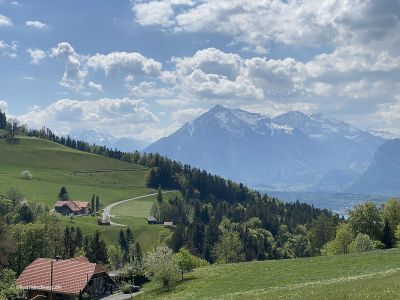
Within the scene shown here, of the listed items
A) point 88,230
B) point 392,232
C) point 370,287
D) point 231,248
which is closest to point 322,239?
point 231,248

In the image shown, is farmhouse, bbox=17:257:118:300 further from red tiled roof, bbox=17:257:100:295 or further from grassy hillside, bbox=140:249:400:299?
grassy hillside, bbox=140:249:400:299

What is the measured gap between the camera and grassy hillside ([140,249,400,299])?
45.2 meters

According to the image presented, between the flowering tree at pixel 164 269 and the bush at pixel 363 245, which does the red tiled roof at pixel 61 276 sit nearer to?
the flowering tree at pixel 164 269

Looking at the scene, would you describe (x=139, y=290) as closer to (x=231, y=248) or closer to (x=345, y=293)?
(x=345, y=293)

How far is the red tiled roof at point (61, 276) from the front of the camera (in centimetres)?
8531

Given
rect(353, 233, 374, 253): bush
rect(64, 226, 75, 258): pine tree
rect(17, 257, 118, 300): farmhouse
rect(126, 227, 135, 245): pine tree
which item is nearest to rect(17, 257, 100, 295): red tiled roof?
rect(17, 257, 118, 300): farmhouse

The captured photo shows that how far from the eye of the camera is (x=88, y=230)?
200 meters

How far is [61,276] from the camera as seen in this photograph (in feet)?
287

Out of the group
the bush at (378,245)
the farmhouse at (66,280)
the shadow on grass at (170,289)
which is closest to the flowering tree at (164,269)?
the shadow on grass at (170,289)

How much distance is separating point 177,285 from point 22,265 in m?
56.4

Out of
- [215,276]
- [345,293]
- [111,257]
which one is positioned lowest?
[111,257]

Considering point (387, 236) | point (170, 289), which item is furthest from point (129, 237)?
point (170, 289)

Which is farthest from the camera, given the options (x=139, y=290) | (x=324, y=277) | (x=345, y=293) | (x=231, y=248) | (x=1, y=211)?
(x=1, y=211)

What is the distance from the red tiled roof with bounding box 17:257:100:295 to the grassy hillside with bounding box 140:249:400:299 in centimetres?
1772
